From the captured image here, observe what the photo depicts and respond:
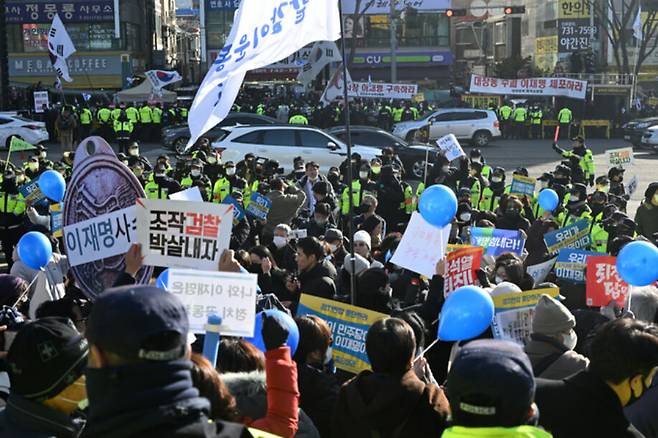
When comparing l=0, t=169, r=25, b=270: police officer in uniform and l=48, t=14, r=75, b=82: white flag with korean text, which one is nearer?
l=0, t=169, r=25, b=270: police officer in uniform

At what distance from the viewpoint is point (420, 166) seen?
73.8 ft

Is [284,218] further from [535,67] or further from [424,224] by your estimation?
[535,67]

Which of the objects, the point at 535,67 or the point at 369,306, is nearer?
the point at 369,306

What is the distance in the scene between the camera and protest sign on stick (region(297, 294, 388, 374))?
5.62 meters

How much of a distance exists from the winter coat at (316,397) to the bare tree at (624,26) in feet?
138

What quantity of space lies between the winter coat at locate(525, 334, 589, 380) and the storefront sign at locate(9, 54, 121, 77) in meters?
47.2

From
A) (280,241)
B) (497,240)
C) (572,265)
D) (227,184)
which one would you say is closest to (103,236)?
(572,265)

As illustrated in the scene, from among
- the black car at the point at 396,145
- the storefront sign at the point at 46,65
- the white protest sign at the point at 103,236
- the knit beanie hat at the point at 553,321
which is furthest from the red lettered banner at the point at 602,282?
the storefront sign at the point at 46,65

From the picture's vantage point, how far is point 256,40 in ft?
20.6

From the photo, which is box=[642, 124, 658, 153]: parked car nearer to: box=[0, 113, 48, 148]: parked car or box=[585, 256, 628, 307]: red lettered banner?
box=[0, 113, 48, 148]: parked car

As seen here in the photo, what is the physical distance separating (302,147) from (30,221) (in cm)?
1168

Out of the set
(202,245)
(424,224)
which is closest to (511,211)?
(424,224)

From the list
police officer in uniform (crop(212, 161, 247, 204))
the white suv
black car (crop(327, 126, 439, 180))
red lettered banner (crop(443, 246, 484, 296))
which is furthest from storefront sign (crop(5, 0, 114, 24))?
red lettered banner (crop(443, 246, 484, 296))

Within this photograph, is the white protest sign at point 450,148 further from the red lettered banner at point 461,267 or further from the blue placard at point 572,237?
the red lettered banner at point 461,267
